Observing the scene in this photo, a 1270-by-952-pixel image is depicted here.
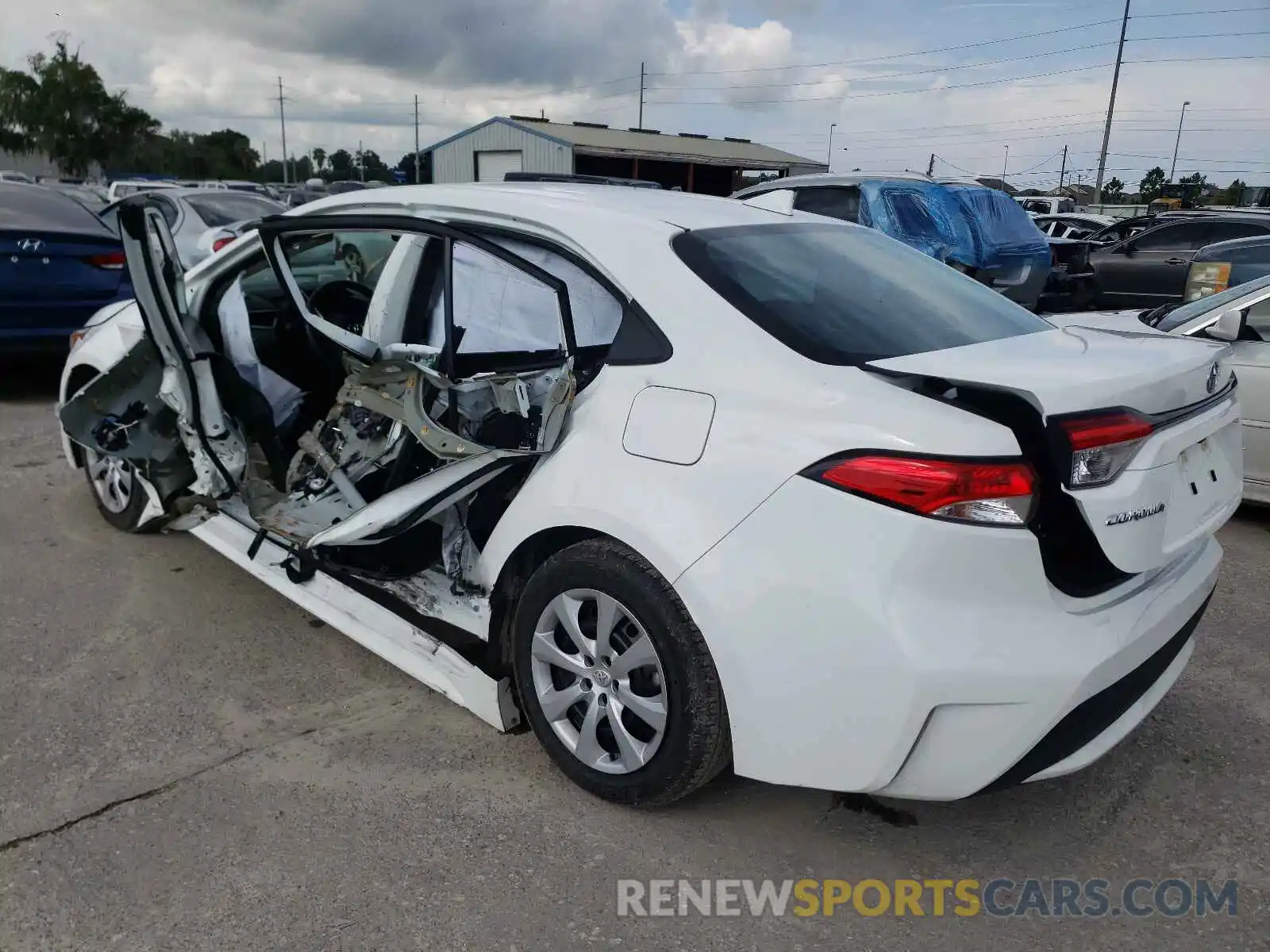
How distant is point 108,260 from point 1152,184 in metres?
79.7

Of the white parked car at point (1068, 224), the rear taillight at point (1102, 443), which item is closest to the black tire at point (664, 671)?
the rear taillight at point (1102, 443)

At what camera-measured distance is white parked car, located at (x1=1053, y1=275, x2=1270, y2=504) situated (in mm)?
4883

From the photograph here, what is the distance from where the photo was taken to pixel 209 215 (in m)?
10.2

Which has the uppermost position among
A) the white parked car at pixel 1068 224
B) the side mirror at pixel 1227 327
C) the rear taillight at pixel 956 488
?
→ the white parked car at pixel 1068 224

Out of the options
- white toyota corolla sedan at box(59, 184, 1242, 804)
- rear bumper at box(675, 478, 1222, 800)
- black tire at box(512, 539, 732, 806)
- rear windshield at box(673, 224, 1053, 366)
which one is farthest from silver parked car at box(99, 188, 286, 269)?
rear bumper at box(675, 478, 1222, 800)

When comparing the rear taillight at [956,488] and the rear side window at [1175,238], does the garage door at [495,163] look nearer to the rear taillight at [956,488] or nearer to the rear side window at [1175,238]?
the rear side window at [1175,238]

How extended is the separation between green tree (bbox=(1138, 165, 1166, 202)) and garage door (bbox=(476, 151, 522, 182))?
144 ft

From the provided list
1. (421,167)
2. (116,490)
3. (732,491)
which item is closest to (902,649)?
(732,491)

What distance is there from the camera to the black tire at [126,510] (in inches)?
171

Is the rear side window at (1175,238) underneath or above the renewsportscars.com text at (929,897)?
above

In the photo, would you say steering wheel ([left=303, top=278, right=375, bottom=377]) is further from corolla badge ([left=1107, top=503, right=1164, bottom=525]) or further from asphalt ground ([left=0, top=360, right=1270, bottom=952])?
corolla badge ([left=1107, top=503, right=1164, bottom=525])

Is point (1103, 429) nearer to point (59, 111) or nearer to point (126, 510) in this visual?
point (126, 510)

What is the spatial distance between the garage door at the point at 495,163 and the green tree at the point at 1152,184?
4389 cm

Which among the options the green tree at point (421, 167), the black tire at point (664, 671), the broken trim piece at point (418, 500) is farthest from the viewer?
the green tree at point (421, 167)
